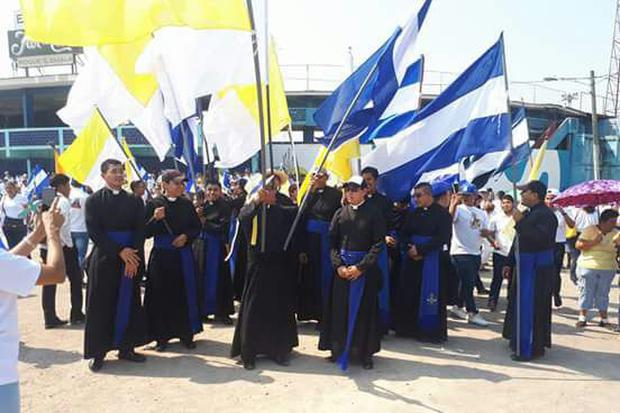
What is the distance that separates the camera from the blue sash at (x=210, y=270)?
22.0 feet

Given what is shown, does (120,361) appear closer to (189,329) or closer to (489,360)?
(189,329)

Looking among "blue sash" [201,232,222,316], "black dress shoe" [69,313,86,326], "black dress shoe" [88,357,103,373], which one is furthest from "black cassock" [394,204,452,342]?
"black dress shoe" [69,313,86,326]

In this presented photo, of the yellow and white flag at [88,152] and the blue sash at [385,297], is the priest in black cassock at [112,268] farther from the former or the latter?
the blue sash at [385,297]

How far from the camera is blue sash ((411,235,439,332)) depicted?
19.8ft

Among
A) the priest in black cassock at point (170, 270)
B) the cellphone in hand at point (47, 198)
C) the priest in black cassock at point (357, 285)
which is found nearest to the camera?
the cellphone in hand at point (47, 198)

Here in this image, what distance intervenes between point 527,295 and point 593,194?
1.92 m

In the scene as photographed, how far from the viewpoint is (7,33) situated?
35250 millimetres

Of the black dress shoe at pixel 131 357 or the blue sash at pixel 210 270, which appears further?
the blue sash at pixel 210 270

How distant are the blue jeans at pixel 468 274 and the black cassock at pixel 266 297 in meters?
2.68

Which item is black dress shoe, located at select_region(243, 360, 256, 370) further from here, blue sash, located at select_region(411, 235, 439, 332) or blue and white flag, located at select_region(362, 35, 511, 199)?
blue and white flag, located at select_region(362, 35, 511, 199)

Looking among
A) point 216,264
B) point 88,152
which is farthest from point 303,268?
point 88,152

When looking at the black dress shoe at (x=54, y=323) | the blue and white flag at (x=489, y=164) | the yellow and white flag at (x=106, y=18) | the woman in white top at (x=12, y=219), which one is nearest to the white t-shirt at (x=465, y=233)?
the blue and white flag at (x=489, y=164)

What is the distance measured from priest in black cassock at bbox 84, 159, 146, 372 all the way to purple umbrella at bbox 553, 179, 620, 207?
16.4 feet

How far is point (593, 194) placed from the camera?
254 inches
